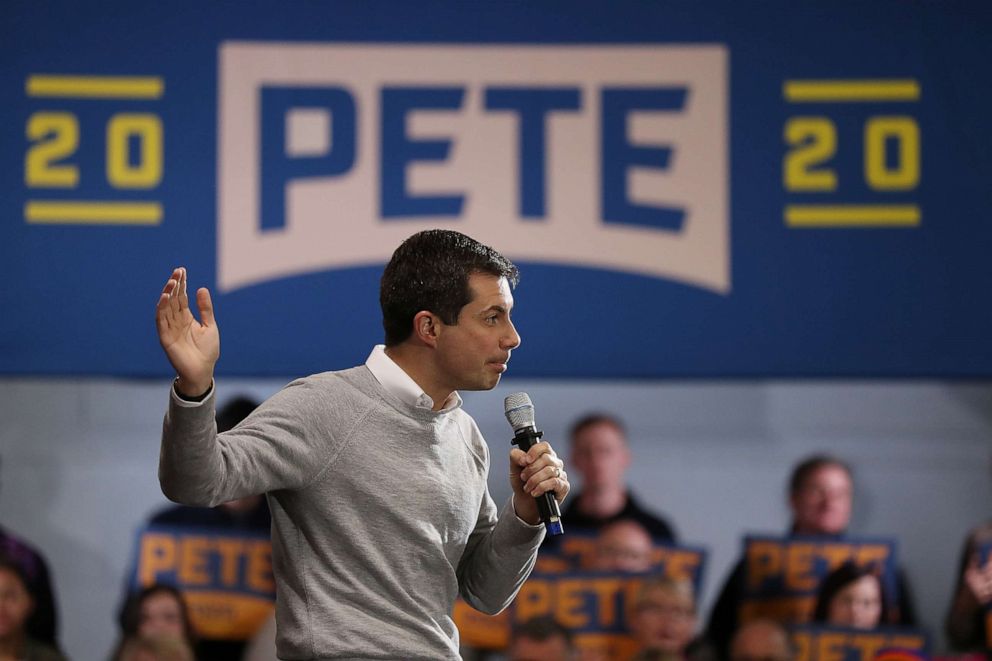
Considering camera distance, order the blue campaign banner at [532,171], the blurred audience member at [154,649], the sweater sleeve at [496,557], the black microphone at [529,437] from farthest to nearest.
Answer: the blue campaign banner at [532,171] → the blurred audience member at [154,649] → the sweater sleeve at [496,557] → the black microphone at [529,437]

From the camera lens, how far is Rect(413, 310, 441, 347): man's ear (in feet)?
6.86

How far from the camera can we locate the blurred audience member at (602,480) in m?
4.26

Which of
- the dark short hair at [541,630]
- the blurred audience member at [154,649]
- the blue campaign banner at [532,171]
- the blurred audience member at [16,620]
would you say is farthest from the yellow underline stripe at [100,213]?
the dark short hair at [541,630]

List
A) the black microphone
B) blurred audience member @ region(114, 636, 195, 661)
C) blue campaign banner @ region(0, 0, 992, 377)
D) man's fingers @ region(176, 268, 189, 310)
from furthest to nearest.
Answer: blue campaign banner @ region(0, 0, 992, 377) < blurred audience member @ region(114, 636, 195, 661) < the black microphone < man's fingers @ region(176, 268, 189, 310)

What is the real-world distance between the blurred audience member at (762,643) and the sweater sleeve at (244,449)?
2639mm

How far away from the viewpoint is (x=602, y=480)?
4.27 metres

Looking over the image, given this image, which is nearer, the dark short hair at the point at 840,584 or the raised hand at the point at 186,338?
the raised hand at the point at 186,338

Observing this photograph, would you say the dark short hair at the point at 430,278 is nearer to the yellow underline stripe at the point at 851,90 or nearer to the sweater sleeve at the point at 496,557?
the sweater sleeve at the point at 496,557

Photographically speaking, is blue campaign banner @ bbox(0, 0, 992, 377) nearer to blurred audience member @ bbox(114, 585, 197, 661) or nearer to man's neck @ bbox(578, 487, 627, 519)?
man's neck @ bbox(578, 487, 627, 519)

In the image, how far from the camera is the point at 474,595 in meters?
2.22

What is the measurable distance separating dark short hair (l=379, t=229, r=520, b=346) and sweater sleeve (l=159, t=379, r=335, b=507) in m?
0.20

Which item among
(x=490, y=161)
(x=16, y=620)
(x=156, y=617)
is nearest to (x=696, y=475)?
(x=490, y=161)

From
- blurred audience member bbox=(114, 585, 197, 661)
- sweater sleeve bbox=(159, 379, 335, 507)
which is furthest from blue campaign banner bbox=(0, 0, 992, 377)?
sweater sleeve bbox=(159, 379, 335, 507)

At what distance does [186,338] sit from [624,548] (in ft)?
8.94
